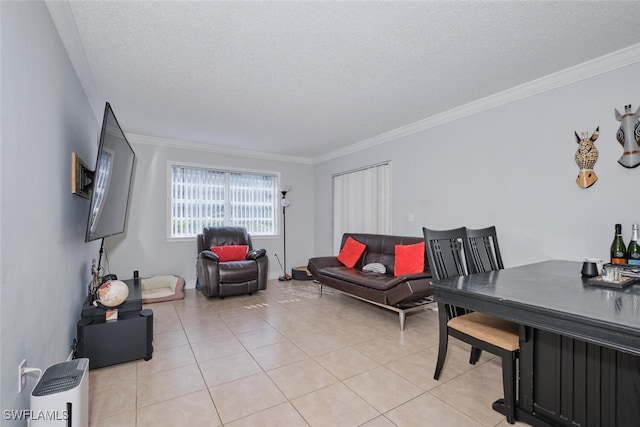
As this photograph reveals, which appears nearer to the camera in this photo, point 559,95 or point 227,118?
point 559,95

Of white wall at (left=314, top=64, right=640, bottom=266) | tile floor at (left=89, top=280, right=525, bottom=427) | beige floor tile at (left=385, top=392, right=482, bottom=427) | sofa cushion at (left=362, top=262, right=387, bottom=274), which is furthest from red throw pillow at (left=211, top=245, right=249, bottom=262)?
beige floor tile at (left=385, top=392, right=482, bottom=427)

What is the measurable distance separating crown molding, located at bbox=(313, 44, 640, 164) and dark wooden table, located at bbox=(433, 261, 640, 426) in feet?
6.14

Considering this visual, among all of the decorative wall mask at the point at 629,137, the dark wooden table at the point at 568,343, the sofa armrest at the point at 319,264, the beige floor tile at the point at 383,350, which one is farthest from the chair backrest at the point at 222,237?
the decorative wall mask at the point at 629,137

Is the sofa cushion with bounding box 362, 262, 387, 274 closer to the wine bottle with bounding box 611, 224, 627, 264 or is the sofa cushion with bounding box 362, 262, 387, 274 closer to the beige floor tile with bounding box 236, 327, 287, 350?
the beige floor tile with bounding box 236, 327, 287, 350

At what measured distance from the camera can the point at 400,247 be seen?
3.67 meters

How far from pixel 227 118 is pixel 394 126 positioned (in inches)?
89.3

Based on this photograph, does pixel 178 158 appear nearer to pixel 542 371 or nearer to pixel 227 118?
pixel 227 118

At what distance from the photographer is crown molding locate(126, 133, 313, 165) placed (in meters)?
4.55

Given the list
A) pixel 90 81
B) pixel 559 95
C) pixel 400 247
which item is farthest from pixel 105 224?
pixel 559 95

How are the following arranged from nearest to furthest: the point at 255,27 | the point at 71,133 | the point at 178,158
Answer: the point at 255,27 < the point at 71,133 < the point at 178,158

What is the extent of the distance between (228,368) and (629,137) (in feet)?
11.6

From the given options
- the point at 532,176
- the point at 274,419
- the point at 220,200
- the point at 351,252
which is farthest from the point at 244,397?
the point at 220,200

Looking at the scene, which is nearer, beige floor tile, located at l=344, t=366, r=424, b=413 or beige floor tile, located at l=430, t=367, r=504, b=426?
beige floor tile, located at l=430, t=367, r=504, b=426

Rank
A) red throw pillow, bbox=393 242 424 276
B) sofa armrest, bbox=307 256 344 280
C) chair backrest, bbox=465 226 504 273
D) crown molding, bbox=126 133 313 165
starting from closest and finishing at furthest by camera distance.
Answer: chair backrest, bbox=465 226 504 273
red throw pillow, bbox=393 242 424 276
sofa armrest, bbox=307 256 344 280
crown molding, bbox=126 133 313 165
